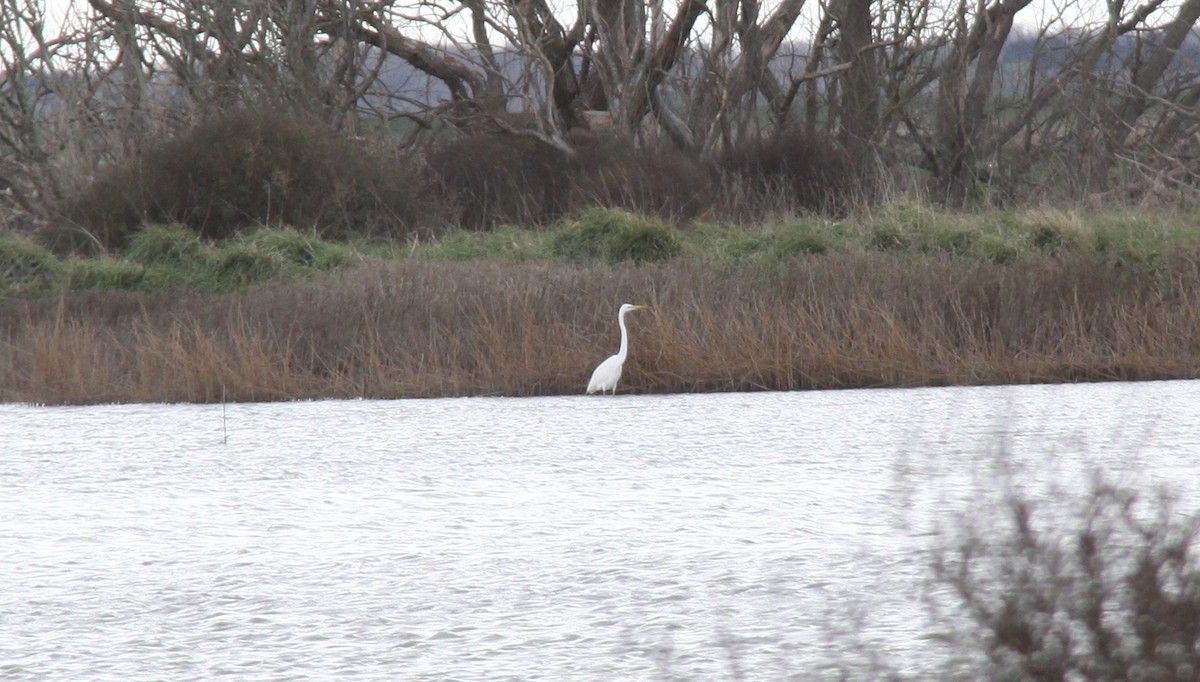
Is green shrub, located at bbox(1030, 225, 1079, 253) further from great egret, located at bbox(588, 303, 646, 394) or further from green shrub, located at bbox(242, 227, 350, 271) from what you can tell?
green shrub, located at bbox(242, 227, 350, 271)

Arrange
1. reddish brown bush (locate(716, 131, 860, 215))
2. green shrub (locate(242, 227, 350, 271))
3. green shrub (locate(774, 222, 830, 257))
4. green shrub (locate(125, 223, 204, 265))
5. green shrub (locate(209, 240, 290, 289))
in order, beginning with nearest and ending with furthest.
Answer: green shrub (locate(774, 222, 830, 257)) < green shrub (locate(209, 240, 290, 289)) < green shrub (locate(242, 227, 350, 271)) < green shrub (locate(125, 223, 204, 265)) < reddish brown bush (locate(716, 131, 860, 215))

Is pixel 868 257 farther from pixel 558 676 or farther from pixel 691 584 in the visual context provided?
pixel 558 676

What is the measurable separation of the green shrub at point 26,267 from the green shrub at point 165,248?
717mm

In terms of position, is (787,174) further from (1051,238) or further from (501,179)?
(1051,238)

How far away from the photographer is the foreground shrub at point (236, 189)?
15172mm

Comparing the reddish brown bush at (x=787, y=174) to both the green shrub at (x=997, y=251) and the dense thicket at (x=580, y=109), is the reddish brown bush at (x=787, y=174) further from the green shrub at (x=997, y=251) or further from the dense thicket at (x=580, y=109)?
the green shrub at (x=997, y=251)

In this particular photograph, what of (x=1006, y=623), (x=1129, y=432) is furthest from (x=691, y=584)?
(x=1129, y=432)

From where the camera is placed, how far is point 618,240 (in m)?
13.4

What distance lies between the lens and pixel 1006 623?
8.00 ft

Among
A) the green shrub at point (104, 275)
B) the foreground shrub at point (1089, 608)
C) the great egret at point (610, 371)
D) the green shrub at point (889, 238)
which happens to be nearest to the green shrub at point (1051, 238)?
the green shrub at point (889, 238)

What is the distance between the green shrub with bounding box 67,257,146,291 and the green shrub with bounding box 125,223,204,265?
0.54 meters

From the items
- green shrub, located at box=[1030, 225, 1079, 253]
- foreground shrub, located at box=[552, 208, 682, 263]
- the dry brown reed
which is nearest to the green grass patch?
foreground shrub, located at box=[552, 208, 682, 263]

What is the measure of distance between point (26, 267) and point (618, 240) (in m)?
4.96

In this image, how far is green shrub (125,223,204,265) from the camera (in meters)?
13.9
